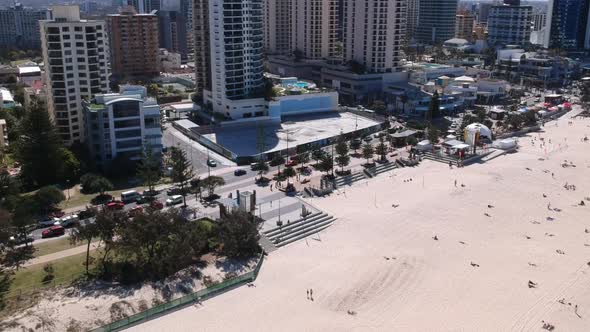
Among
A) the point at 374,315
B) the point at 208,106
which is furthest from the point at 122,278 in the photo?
the point at 208,106

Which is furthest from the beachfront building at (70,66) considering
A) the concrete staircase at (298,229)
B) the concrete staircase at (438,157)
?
the concrete staircase at (438,157)

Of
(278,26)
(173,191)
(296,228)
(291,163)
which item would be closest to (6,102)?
(173,191)

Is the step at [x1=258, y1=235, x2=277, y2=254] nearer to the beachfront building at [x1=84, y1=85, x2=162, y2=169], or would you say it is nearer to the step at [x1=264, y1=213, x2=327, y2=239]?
the step at [x1=264, y1=213, x2=327, y2=239]

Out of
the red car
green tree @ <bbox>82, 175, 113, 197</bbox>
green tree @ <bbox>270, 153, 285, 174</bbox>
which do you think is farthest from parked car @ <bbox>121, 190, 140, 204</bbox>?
green tree @ <bbox>270, 153, 285, 174</bbox>

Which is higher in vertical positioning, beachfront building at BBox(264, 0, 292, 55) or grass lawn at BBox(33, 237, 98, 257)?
beachfront building at BBox(264, 0, 292, 55)

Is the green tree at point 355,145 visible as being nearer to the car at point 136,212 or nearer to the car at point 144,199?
the car at point 144,199

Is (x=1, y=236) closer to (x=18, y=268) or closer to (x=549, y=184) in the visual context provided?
(x=18, y=268)
